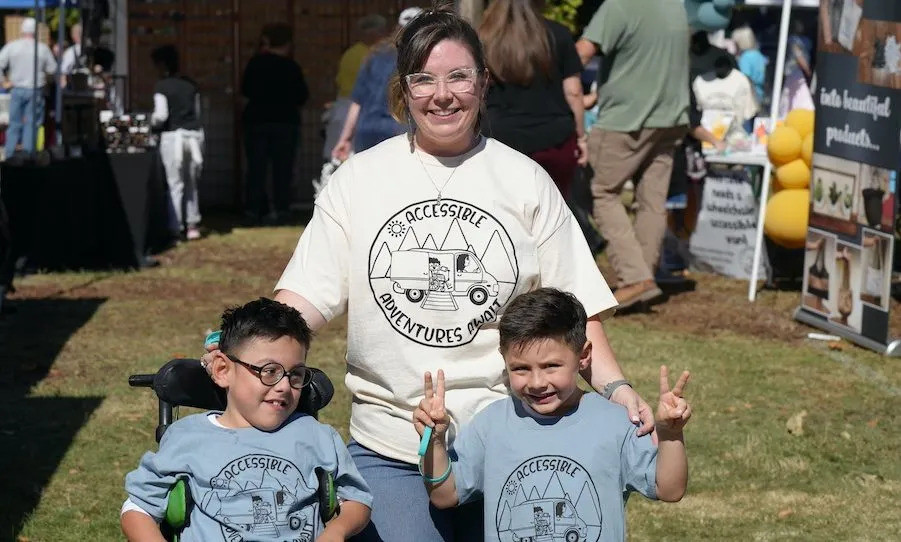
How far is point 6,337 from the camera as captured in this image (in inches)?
376

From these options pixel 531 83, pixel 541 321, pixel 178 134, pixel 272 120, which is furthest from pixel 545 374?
pixel 272 120

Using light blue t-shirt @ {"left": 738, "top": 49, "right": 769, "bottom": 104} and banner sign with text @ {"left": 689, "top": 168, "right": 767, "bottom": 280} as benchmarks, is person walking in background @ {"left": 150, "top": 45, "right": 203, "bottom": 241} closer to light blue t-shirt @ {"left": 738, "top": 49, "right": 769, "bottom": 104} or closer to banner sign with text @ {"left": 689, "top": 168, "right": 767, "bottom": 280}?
banner sign with text @ {"left": 689, "top": 168, "right": 767, "bottom": 280}

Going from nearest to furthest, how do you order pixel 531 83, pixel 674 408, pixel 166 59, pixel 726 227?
pixel 674 408
pixel 531 83
pixel 726 227
pixel 166 59

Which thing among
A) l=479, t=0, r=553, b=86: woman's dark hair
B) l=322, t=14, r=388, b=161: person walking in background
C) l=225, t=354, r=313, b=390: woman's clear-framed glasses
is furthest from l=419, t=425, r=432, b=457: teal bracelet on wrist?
l=322, t=14, r=388, b=161: person walking in background

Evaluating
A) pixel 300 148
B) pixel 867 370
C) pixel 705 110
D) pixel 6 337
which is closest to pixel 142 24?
pixel 300 148

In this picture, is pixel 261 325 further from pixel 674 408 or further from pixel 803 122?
pixel 803 122

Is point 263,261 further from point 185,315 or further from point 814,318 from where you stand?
point 814,318

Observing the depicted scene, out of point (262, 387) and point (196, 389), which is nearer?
point (262, 387)

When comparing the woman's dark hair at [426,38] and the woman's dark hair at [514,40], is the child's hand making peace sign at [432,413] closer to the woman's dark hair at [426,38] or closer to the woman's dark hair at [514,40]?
the woman's dark hair at [426,38]

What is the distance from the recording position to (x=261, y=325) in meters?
3.54

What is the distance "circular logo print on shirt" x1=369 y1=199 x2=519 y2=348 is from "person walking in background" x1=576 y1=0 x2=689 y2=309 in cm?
635

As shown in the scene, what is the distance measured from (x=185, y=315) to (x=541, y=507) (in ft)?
23.3

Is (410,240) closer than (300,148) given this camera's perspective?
Yes

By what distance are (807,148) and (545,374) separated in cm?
780
